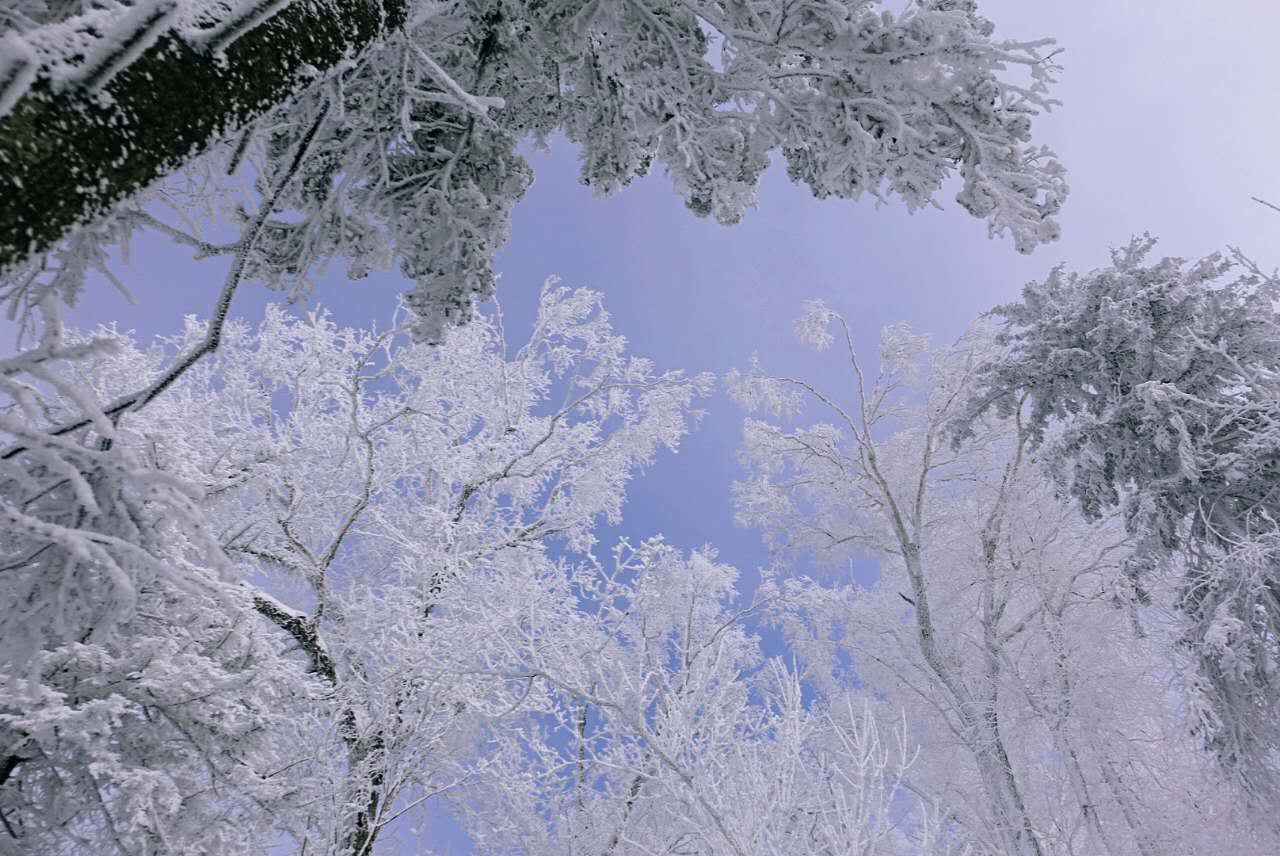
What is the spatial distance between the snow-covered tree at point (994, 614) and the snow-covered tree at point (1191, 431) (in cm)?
43

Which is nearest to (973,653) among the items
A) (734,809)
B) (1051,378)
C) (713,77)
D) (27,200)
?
(1051,378)

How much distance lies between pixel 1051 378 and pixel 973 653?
5157mm

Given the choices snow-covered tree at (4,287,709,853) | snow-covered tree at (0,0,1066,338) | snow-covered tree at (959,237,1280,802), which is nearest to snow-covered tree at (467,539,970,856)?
snow-covered tree at (4,287,709,853)

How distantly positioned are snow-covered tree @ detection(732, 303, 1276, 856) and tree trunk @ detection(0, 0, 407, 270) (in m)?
7.79

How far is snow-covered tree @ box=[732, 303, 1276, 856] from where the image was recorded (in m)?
7.68

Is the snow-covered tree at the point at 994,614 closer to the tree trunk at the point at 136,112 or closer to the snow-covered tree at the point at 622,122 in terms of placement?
the snow-covered tree at the point at 622,122

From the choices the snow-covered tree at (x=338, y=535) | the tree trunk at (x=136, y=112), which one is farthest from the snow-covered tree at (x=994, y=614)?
the tree trunk at (x=136, y=112)

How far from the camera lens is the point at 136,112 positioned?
1.38 meters

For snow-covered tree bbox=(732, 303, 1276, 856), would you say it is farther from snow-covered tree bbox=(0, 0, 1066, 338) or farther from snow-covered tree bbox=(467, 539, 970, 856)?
snow-covered tree bbox=(0, 0, 1066, 338)

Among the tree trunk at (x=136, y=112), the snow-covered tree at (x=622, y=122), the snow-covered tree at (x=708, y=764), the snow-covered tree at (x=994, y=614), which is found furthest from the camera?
the snow-covered tree at (x=994, y=614)

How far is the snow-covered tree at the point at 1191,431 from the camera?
5.86m

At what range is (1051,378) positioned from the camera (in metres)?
7.66

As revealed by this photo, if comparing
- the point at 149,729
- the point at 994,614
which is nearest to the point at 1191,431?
the point at 994,614

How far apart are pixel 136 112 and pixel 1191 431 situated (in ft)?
27.6
